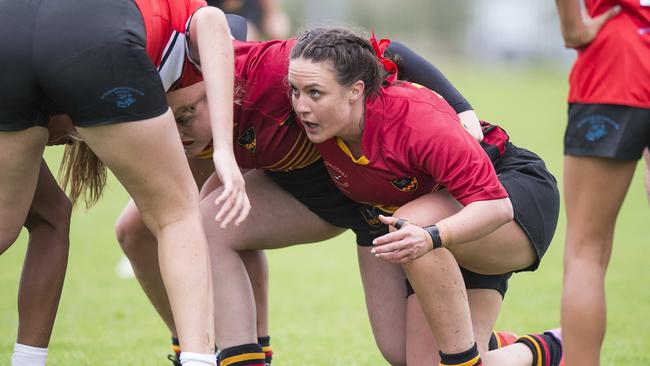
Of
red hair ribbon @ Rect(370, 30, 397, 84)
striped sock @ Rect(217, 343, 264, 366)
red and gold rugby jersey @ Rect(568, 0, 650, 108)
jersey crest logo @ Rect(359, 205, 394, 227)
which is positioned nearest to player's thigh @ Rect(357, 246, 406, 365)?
jersey crest logo @ Rect(359, 205, 394, 227)

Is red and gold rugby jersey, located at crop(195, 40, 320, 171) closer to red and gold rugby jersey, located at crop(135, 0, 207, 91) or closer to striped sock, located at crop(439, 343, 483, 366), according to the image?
red and gold rugby jersey, located at crop(135, 0, 207, 91)

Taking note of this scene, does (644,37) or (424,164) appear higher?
(644,37)

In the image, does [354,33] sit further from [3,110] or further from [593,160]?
[3,110]

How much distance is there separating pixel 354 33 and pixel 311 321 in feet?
10.0

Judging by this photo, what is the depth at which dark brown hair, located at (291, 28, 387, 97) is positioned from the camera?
3484mm

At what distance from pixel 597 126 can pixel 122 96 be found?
151cm

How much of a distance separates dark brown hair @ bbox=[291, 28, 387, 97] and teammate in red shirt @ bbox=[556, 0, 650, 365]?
0.78m

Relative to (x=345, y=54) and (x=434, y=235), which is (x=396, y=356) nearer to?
(x=434, y=235)

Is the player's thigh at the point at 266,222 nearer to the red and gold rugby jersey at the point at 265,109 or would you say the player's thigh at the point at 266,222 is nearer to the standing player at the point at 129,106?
the red and gold rugby jersey at the point at 265,109

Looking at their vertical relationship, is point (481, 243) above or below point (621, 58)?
below

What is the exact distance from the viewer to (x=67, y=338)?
5688mm

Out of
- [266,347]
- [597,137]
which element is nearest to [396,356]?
[266,347]

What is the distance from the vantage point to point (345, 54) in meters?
3.51

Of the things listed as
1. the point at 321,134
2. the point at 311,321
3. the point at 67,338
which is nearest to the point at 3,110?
the point at 321,134
